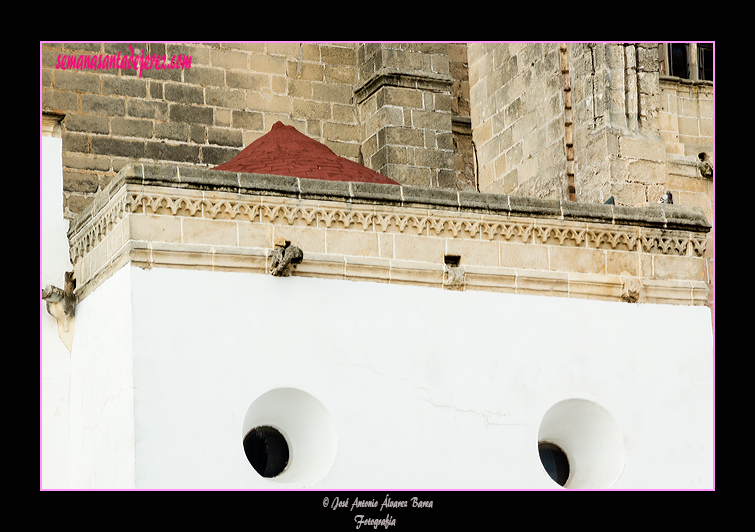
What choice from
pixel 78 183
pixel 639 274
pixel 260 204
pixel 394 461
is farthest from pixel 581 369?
pixel 78 183

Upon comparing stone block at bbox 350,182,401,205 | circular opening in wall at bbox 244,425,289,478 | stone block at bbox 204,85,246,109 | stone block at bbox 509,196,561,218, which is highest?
stone block at bbox 204,85,246,109

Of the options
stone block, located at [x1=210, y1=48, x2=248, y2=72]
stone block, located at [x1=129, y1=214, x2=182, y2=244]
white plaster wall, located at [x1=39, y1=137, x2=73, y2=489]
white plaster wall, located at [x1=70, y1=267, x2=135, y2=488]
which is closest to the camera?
white plaster wall, located at [x1=70, y1=267, x2=135, y2=488]

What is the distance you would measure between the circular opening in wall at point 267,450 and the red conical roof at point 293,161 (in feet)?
8.01

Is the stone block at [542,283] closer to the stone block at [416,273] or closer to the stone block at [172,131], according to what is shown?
the stone block at [416,273]

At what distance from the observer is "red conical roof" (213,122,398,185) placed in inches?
517

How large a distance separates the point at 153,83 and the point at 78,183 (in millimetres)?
1515

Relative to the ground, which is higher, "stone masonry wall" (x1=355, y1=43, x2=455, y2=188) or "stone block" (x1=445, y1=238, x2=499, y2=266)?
"stone masonry wall" (x1=355, y1=43, x2=455, y2=188)

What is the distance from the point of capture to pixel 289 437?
12086 mm

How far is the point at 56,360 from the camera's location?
12.7 m

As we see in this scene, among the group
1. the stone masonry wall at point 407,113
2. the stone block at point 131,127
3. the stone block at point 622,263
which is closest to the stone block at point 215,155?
the stone block at point 131,127

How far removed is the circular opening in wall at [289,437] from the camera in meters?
11.8

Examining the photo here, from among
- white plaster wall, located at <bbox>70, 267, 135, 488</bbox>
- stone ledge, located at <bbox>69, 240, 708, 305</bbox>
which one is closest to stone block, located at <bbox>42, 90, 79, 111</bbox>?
stone ledge, located at <bbox>69, 240, 708, 305</bbox>

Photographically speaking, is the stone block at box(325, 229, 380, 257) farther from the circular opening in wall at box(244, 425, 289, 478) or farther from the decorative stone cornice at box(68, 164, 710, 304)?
the circular opening in wall at box(244, 425, 289, 478)

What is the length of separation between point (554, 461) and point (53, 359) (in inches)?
A: 183
